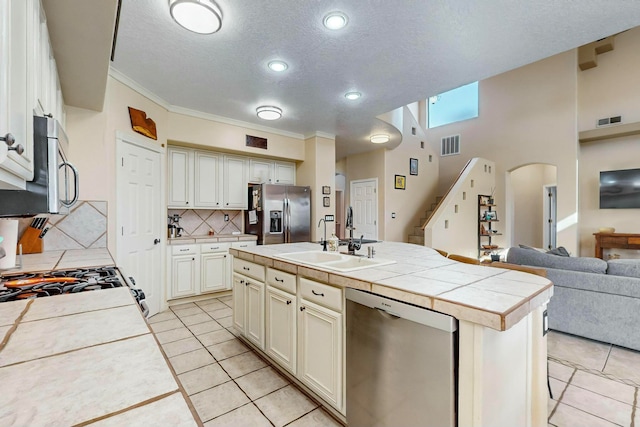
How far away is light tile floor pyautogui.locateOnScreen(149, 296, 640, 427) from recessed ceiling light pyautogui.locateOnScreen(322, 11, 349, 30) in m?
2.71

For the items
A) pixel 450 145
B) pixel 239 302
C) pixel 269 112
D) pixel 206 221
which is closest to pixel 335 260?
pixel 239 302

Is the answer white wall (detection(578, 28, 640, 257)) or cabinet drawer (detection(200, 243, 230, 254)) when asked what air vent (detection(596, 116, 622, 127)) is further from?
cabinet drawer (detection(200, 243, 230, 254))

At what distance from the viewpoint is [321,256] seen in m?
2.58

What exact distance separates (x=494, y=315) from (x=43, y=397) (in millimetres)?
1239

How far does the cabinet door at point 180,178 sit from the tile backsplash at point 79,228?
1.36 meters

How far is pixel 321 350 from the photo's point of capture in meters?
1.83

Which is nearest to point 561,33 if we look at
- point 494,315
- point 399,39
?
point 399,39

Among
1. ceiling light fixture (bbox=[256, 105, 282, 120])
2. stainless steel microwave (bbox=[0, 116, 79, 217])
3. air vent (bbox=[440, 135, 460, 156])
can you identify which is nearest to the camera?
stainless steel microwave (bbox=[0, 116, 79, 217])

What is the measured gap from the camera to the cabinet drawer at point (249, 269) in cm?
242

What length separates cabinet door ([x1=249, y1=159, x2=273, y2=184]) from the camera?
4.97 meters

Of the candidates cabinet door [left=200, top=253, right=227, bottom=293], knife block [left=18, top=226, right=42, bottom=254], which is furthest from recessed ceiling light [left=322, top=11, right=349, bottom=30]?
cabinet door [left=200, top=253, right=227, bottom=293]

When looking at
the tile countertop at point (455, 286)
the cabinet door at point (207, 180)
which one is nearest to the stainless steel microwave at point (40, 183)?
the tile countertop at point (455, 286)

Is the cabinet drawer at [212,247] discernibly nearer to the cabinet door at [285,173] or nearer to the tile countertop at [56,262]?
the cabinet door at [285,173]

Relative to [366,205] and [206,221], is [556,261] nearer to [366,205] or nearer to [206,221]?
[366,205]
